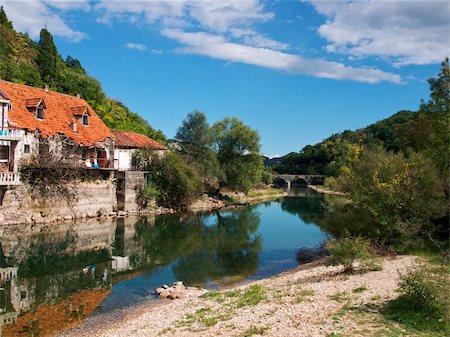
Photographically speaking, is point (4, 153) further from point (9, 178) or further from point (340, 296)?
point (340, 296)

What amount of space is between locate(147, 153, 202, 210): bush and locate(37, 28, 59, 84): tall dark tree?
86.1ft

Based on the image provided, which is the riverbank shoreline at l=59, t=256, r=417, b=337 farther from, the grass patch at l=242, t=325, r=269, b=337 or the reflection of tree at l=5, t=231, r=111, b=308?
the reflection of tree at l=5, t=231, r=111, b=308

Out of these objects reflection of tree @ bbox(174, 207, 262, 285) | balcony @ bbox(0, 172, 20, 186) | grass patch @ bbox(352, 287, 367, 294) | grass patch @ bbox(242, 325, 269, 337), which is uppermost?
balcony @ bbox(0, 172, 20, 186)

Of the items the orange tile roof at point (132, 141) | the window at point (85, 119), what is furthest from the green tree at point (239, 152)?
the window at point (85, 119)

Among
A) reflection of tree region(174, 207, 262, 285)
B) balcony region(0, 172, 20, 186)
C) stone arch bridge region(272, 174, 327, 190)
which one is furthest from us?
stone arch bridge region(272, 174, 327, 190)

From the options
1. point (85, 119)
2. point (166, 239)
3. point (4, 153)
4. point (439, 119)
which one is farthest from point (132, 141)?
point (439, 119)

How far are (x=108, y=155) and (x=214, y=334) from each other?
113 ft

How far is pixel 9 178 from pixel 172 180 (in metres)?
18.3

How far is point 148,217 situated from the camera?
42.6 m

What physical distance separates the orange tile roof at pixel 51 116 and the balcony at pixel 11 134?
1.45m

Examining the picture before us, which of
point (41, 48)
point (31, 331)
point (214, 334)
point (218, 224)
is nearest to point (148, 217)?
point (218, 224)

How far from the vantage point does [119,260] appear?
2559cm

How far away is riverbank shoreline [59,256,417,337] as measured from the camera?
36.4ft

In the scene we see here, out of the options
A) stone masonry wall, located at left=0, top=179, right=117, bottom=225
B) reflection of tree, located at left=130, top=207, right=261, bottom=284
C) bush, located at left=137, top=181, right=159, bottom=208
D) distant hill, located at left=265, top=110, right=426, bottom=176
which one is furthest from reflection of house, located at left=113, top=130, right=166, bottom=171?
distant hill, located at left=265, top=110, right=426, bottom=176
